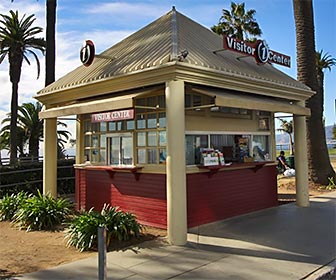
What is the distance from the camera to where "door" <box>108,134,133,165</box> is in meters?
9.14

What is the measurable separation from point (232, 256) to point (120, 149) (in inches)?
174

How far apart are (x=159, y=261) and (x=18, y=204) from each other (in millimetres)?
5655

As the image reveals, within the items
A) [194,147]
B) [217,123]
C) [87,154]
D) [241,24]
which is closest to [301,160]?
[217,123]

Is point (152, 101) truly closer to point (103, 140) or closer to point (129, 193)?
Answer: point (103, 140)

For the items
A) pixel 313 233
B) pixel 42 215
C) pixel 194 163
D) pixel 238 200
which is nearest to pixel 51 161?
pixel 42 215

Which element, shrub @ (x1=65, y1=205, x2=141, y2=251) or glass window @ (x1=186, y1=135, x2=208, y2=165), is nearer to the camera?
shrub @ (x1=65, y1=205, x2=141, y2=251)

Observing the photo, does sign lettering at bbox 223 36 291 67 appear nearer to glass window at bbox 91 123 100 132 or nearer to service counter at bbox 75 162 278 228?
service counter at bbox 75 162 278 228

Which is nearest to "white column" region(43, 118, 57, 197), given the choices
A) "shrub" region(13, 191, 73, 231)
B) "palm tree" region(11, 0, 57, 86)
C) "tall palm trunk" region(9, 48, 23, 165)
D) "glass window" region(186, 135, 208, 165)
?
"shrub" region(13, 191, 73, 231)

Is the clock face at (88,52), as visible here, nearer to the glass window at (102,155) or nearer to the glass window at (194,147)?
the glass window at (102,155)

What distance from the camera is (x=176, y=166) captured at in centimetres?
696

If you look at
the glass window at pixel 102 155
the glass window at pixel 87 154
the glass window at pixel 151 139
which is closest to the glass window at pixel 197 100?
the glass window at pixel 151 139

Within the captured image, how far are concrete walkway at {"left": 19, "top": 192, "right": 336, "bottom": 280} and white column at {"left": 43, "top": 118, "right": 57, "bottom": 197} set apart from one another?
517cm

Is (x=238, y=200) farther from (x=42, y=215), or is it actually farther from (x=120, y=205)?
(x=42, y=215)

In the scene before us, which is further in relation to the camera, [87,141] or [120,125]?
[87,141]
